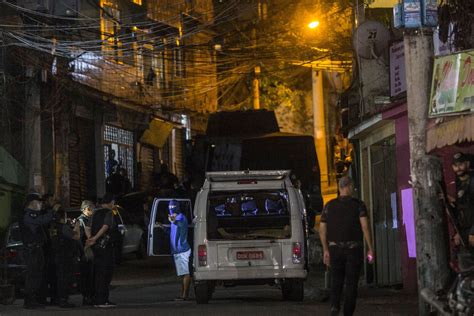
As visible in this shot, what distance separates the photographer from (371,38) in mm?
16500

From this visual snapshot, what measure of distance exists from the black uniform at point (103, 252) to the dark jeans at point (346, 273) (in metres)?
4.63

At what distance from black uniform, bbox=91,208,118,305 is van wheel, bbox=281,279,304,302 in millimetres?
2789

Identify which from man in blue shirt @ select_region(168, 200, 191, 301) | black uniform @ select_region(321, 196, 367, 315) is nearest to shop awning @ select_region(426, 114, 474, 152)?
black uniform @ select_region(321, 196, 367, 315)

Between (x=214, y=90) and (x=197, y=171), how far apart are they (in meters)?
10.2

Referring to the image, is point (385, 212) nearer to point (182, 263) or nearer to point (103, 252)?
point (182, 263)

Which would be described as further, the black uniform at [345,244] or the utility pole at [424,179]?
the black uniform at [345,244]

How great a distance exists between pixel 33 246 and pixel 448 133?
6.81m

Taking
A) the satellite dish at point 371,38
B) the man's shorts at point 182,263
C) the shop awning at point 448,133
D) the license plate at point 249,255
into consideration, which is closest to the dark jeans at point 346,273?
the shop awning at point 448,133

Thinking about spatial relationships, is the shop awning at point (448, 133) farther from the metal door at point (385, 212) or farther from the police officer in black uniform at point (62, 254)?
the police officer in black uniform at point (62, 254)

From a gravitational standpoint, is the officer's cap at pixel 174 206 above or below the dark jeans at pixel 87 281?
above

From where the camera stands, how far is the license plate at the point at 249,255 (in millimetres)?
14086

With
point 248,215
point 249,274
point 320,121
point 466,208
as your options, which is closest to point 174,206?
point 248,215

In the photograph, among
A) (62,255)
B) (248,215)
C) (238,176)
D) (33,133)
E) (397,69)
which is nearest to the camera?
(238,176)

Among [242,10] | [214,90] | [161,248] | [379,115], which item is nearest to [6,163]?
[161,248]
